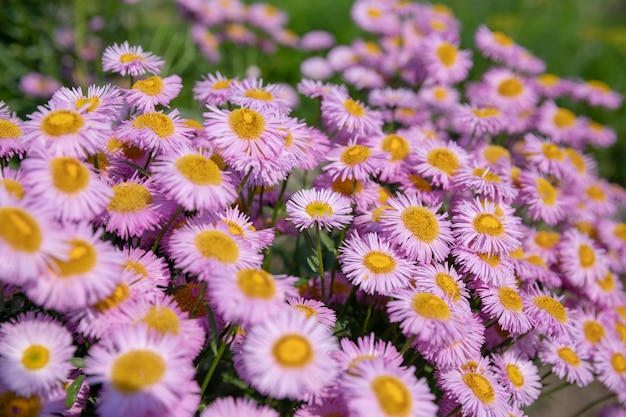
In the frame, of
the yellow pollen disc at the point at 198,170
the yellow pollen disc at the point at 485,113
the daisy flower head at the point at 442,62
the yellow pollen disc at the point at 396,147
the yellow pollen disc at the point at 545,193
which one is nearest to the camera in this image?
the yellow pollen disc at the point at 198,170

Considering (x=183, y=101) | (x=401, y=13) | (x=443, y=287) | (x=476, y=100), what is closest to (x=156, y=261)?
(x=443, y=287)

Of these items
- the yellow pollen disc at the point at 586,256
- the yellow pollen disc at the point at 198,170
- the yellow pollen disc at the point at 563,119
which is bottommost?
the yellow pollen disc at the point at 198,170

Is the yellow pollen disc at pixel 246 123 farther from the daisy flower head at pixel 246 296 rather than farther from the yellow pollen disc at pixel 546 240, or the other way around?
the yellow pollen disc at pixel 546 240

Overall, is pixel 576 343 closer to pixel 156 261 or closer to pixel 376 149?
pixel 376 149

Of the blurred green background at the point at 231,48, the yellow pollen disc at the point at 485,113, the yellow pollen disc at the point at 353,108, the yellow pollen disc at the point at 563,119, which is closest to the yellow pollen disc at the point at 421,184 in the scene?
the yellow pollen disc at the point at 353,108

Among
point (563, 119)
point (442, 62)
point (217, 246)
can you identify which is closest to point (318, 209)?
point (217, 246)
